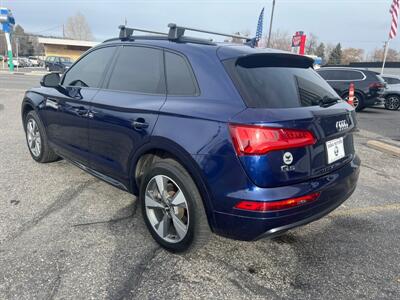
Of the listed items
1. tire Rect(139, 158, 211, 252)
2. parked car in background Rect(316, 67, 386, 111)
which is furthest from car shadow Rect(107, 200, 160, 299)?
parked car in background Rect(316, 67, 386, 111)

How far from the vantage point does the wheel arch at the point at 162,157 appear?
253 cm

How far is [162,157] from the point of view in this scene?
3018mm

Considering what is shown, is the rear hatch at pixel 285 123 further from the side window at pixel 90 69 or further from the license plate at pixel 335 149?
the side window at pixel 90 69

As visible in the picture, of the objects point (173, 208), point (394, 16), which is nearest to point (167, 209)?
point (173, 208)

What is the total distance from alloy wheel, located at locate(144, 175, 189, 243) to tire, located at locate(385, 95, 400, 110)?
14873 mm

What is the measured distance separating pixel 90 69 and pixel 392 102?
14.6m

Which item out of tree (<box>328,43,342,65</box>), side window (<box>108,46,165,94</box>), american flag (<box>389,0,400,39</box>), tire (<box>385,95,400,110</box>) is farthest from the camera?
tree (<box>328,43,342,65</box>)

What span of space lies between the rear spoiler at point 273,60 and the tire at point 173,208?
95 cm

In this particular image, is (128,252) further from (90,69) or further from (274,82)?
(90,69)

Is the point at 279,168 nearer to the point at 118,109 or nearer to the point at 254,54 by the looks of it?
the point at 254,54

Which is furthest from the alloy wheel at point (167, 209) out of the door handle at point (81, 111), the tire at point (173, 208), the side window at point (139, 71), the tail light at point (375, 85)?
the tail light at point (375, 85)

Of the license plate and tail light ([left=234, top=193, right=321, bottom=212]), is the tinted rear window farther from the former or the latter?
tail light ([left=234, top=193, right=321, bottom=212])

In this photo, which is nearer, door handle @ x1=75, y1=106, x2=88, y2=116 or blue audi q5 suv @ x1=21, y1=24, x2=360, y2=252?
blue audi q5 suv @ x1=21, y1=24, x2=360, y2=252

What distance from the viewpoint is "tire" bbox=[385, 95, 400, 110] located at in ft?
48.8
